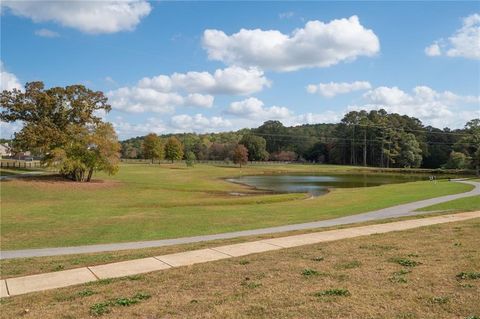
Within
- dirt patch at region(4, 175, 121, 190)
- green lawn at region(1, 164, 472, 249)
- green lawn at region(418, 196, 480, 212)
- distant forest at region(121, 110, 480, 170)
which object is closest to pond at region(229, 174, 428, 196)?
green lawn at region(1, 164, 472, 249)

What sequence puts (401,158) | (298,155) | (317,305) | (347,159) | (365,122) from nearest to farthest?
(317,305)
(401,158)
(365,122)
(347,159)
(298,155)

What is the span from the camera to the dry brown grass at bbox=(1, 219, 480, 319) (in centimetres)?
619

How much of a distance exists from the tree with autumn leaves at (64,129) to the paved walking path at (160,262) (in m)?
36.7

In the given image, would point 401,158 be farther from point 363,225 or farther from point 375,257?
point 375,257

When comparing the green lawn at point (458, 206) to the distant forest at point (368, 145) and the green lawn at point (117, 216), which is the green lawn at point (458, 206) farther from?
the distant forest at point (368, 145)

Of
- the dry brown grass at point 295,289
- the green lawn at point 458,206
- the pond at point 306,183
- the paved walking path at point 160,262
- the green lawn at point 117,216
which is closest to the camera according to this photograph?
the dry brown grass at point 295,289

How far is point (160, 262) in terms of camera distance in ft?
35.2

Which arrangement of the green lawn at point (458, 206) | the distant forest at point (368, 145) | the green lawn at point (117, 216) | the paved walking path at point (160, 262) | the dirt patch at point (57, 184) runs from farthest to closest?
the distant forest at point (368, 145) < the dirt patch at point (57, 184) < the green lawn at point (458, 206) < the green lawn at point (117, 216) < the paved walking path at point (160, 262)

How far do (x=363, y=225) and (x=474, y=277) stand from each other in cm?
923

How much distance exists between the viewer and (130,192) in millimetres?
41469

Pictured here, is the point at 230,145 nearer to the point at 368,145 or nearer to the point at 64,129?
the point at 368,145

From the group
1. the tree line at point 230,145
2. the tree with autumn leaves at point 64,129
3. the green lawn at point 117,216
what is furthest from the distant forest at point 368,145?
the green lawn at point 117,216

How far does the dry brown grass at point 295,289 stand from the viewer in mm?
6188

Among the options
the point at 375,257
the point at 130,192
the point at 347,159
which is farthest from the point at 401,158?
the point at 375,257
